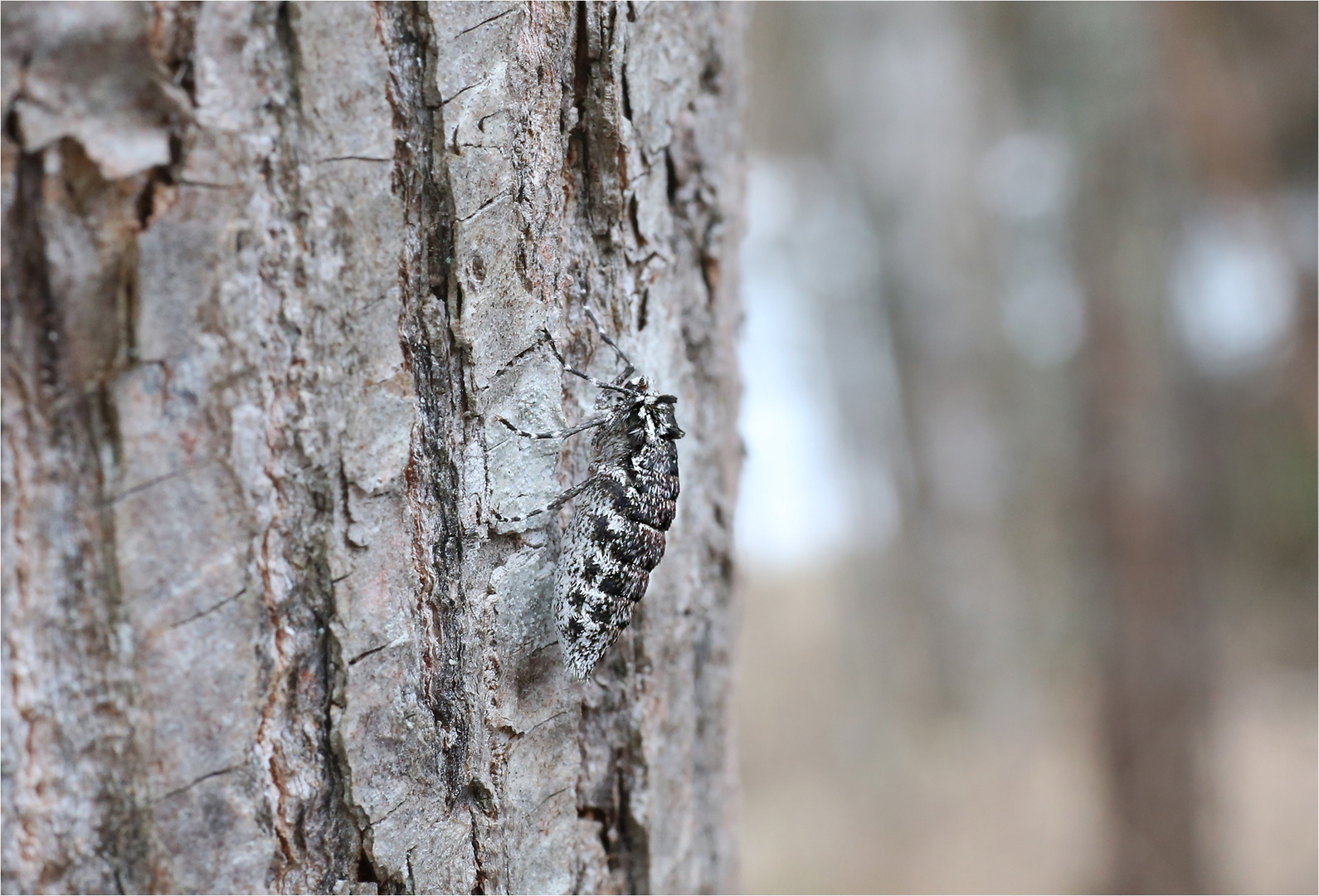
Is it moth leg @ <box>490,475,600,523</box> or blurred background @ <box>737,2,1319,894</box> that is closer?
moth leg @ <box>490,475,600,523</box>

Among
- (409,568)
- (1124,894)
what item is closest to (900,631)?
(1124,894)

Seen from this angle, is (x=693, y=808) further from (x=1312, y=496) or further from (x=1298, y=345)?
(x=1312, y=496)

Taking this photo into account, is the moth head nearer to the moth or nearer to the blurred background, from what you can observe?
the moth

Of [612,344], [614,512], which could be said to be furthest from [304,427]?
[614,512]

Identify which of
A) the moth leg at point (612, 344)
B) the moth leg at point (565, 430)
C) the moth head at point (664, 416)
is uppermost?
the moth leg at point (612, 344)

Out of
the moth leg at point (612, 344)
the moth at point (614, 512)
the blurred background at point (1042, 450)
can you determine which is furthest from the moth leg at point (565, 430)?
the blurred background at point (1042, 450)

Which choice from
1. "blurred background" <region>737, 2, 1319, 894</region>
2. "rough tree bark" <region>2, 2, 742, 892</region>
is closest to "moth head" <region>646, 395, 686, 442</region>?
"rough tree bark" <region>2, 2, 742, 892</region>

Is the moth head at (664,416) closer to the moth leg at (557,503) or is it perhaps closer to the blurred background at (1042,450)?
the moth leg at (557,503)
